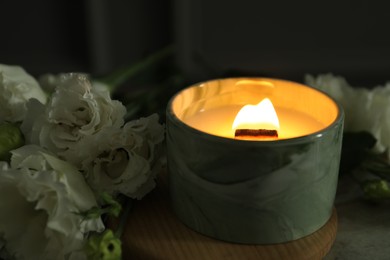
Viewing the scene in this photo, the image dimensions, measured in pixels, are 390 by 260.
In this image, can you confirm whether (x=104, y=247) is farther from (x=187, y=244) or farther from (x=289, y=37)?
(x=289, y=37)

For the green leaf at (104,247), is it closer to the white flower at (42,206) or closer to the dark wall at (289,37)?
the white flower at (42,206)

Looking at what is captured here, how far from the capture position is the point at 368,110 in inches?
20.8

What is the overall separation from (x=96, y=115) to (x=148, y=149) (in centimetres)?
5

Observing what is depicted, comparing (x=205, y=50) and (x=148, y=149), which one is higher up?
(x=148, y=149)

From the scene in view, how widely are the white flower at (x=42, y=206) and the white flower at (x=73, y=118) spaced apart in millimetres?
17

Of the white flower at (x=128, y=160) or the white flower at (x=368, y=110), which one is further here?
the white flower at (x=368, y=110)

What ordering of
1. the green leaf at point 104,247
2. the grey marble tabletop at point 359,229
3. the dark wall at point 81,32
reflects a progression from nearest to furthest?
the green leaf at point 104,247 < the grey marble tabletop at point 359,229 < the dark wall at point 81,32

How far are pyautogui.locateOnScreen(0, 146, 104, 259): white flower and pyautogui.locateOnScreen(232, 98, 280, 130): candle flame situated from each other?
0.44 feet

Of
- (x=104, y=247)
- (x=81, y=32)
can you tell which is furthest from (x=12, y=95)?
(x=81, y=32)

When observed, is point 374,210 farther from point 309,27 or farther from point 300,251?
point 309,27

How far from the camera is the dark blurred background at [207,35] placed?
1.03 metres

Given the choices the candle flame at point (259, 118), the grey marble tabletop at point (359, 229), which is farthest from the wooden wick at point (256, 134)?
the grey marble tabletop at point (359, 229)

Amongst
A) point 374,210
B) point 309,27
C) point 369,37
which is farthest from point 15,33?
point 374,210

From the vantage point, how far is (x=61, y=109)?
41 centimetres
